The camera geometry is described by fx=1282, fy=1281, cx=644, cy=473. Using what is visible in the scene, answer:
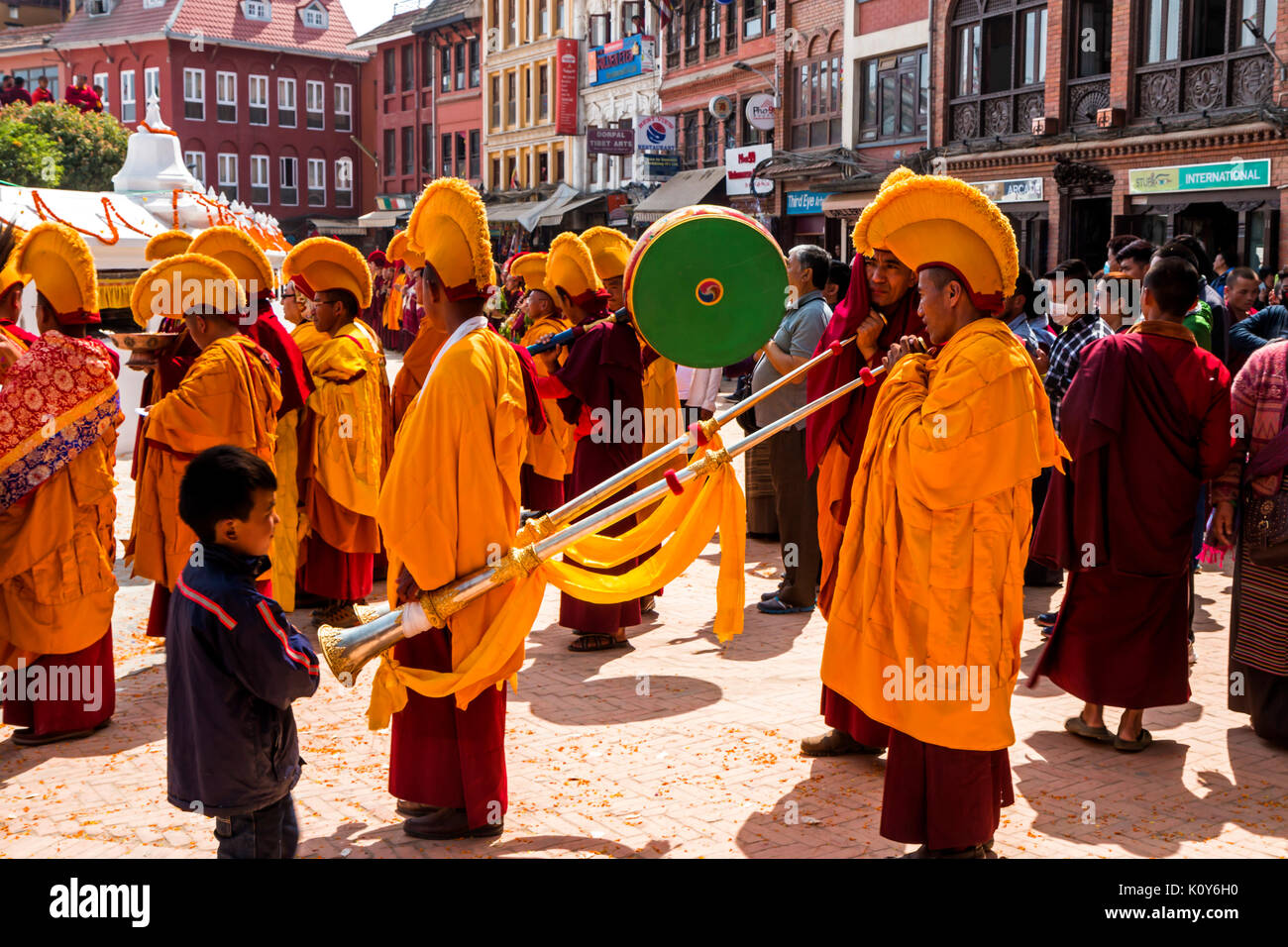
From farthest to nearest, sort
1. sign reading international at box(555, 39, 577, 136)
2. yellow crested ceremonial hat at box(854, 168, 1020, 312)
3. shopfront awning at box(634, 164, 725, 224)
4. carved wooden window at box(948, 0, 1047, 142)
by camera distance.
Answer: sign reading international at box(555, 39, 577, 136)
shopfront awning at box(634, 164, 725, 224)
carved wooden window at box(948, 0, 1047, 142)
yellow crested ceremonial hat at box(854, 168, 1020, 312)

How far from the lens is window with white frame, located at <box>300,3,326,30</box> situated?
5641 cm

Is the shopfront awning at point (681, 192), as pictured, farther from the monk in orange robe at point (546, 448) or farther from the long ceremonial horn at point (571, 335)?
the long ceremonial horn at point (571, 335)

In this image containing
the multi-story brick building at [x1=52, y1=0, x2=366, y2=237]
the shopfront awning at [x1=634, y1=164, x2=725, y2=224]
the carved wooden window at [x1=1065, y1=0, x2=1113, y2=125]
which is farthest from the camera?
the multi-story brick building at [x1=52, y1=0, x2=366, y2=237]

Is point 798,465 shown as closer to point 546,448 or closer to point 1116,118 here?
point 546,448

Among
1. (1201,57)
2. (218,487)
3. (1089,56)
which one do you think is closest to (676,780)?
(218,487)

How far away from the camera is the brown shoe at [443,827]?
4.58 meters

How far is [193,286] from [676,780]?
3.27m

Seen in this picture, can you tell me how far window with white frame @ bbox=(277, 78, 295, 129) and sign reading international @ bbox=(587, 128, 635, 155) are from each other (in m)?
26.1

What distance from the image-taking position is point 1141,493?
552 cm

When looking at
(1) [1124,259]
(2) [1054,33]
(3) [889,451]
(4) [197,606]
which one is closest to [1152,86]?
(2) [1054,33]

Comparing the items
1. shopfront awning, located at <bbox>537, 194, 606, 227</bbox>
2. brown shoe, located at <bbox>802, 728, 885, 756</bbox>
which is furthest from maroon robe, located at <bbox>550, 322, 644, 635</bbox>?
shopfront awning, located at <bbox>537, 194, 606, 227</bbox>

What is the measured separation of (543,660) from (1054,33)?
58.0ft

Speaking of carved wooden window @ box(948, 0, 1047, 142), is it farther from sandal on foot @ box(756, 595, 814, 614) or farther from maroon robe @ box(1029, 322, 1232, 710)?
maroon robe @ box(1029, 322, 1232, 710)

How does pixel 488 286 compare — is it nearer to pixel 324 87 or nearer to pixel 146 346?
pixel 146 346
